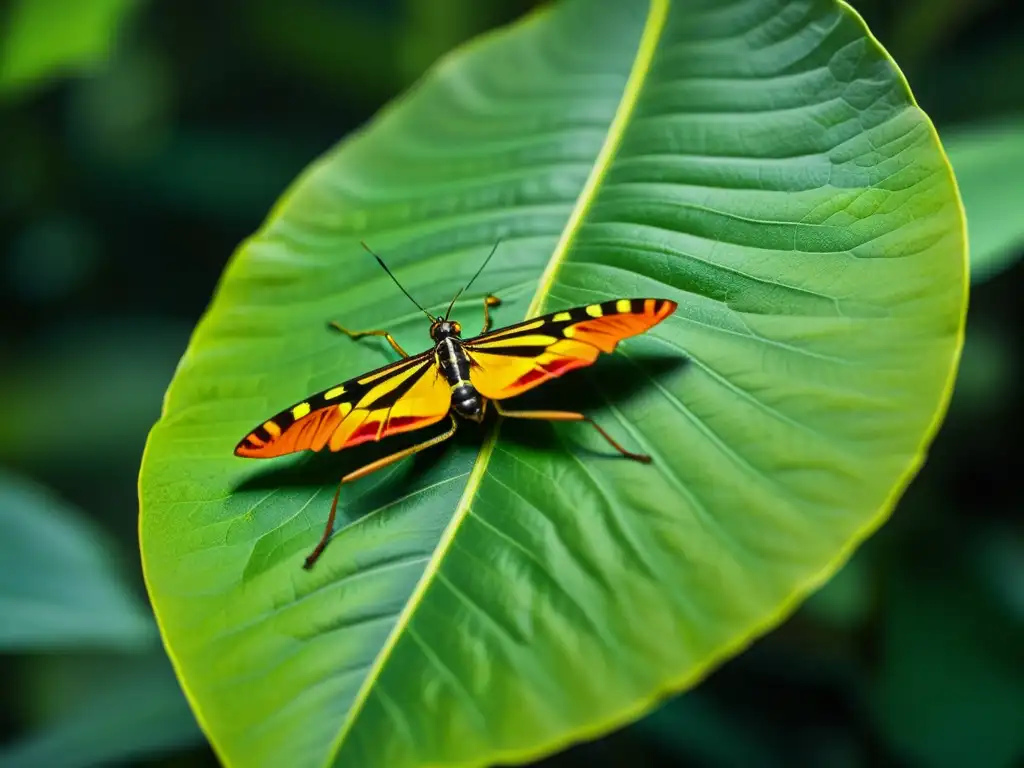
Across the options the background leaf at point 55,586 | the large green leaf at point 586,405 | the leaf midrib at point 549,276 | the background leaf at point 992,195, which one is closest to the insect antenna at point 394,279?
the large green leaf at point 586,405

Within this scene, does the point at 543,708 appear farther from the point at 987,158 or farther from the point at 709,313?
the point at 987,158

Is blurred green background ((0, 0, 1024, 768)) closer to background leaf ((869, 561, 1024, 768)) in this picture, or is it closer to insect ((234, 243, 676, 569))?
background leaf ((869, 561, 1024, 768))

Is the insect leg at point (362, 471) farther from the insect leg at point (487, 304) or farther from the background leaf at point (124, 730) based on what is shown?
the background leaf at point (124, 730)

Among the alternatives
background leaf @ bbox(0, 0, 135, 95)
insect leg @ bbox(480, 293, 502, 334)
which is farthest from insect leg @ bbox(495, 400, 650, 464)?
background leaf @ bbox(0, 0, 135, 95)

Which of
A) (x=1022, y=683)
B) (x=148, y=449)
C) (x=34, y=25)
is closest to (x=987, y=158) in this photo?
(x=1022, y=683)

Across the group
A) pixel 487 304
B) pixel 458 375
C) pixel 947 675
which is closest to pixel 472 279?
pixel 487 304
